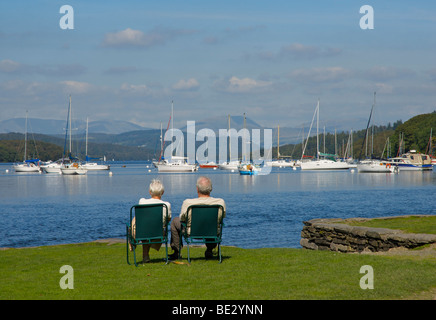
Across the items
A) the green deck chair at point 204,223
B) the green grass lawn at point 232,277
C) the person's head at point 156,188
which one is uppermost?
the person's head at point 156,188

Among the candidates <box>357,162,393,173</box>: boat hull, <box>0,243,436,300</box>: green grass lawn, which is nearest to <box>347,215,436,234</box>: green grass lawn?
<box>0,243,436,300</box>: green grass lawn

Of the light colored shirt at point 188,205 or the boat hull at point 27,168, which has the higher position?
→ the light colored shirt at point 188,205

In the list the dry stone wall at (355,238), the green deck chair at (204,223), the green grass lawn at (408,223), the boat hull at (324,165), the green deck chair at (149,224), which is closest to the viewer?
the green deck chair at (149,224)

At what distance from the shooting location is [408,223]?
1591 cm

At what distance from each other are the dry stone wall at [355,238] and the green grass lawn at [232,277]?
1.35 m

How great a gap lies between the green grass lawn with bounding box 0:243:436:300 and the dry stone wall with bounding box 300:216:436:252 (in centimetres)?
135

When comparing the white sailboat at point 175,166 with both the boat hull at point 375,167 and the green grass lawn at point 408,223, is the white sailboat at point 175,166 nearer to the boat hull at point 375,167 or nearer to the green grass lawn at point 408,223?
the boat hull at point 375,167

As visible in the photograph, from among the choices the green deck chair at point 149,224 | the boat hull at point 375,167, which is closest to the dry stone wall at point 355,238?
the green deck chair at point 149,224

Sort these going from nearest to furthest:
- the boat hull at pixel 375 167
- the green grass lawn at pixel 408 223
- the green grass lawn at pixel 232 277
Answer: the green grass lawn at pixel 232 277
the green grass lawn at pixel 408 223
the boat hull at pixel 375 167

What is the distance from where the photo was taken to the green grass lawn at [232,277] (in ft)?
25.5

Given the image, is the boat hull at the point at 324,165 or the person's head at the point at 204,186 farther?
the boat hull at the point at 324,165

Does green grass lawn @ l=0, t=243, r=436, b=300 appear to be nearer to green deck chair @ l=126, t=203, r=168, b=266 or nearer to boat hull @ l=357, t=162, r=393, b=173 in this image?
green deck chair @ l=126, t=203, r=168, b=266

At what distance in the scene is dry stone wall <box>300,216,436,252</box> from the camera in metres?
12.0
